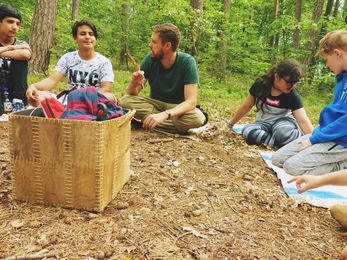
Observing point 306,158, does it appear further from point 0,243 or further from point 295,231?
point 0,243

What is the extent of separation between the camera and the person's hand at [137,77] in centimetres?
361

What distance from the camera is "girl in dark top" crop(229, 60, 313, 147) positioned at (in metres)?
3.81

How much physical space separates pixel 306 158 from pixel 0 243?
2.54m

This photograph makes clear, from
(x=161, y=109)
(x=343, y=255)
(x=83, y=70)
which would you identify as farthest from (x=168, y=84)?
(x=343, y=255)

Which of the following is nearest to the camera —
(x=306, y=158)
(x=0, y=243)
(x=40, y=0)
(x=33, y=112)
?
(x=0, y=243)

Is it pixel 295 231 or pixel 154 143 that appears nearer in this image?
pixel 295 231

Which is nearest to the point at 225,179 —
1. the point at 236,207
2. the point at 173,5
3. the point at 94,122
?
the point at 236,207

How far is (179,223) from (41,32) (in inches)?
239

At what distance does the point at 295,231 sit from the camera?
2092 millimetres

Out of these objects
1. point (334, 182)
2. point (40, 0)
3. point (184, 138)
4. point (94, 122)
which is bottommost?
point (184, 138)

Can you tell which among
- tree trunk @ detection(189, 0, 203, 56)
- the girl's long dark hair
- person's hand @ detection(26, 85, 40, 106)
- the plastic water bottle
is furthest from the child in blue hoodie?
tree trunk @ detection(189, 0, 203, 56)

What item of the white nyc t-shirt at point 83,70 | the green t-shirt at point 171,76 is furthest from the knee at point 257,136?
the white nyc t-shirt at point 83,70

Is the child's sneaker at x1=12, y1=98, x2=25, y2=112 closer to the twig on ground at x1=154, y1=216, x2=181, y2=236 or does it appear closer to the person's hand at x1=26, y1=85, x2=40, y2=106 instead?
the person's hand at x1=26, y1=85, x2=40, y2=106

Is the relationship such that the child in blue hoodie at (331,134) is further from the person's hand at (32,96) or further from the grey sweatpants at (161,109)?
the person's hand at (32,96)
